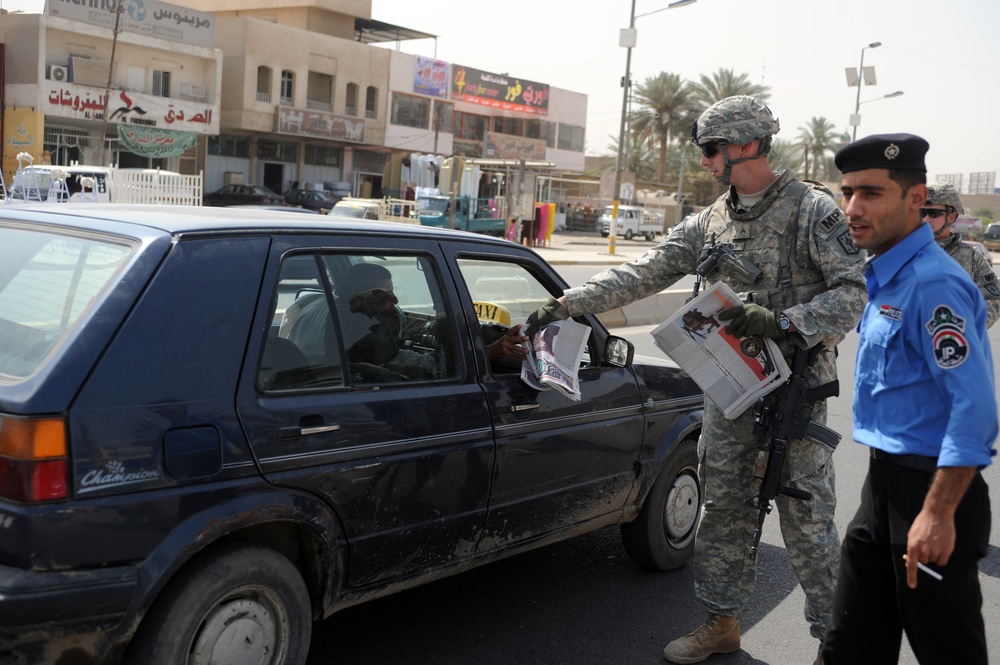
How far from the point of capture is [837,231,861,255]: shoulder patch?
3530 mm

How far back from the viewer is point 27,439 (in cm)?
241

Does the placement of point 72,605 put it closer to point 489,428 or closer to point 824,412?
point 489,428

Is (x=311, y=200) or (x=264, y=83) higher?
(x=264, y=83)

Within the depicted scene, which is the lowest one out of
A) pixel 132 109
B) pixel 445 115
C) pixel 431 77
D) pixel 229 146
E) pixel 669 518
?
pixel 669 518

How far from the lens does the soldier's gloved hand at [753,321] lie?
3.47 m

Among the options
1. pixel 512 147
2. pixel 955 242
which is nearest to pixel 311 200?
pixel 512 147

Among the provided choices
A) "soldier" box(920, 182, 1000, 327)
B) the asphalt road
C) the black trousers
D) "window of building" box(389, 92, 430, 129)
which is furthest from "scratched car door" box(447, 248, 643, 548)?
"window of building" box(389, 92, 430, 129)

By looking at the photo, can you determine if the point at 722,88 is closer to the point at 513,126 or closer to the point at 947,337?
the point at 513,126

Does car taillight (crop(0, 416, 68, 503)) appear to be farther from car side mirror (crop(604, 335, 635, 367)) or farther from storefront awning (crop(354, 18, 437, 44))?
storefront awning (crop(354, 18, 437, 44))

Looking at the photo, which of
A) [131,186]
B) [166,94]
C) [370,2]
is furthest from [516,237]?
[370,2]

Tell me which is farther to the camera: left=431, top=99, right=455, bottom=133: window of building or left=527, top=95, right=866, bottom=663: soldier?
left=431, top=99, right=455, bottom=133: window of building

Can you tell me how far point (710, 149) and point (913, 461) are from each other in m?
1.64

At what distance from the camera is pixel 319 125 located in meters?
44.2

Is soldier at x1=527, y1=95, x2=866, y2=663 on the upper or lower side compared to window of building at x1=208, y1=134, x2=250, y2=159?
lower
